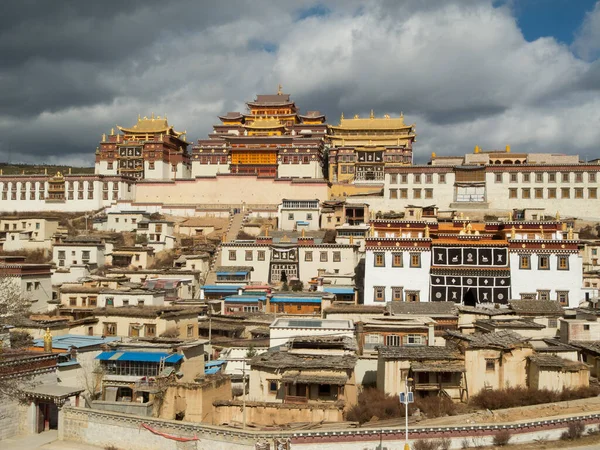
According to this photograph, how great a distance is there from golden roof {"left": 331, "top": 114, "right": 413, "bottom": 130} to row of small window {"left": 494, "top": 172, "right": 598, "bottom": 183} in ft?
55.2

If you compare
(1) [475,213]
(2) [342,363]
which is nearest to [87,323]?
(2) [342,363]

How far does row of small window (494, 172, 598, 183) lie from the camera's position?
67812 millimetres

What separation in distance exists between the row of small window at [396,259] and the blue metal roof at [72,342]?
18.5 m

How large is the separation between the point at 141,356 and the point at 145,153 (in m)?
59.0

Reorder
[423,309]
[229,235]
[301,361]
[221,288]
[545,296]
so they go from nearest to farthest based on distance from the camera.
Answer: [301,361] < [423,309] < [545,296] < [221,288] < [229,235]

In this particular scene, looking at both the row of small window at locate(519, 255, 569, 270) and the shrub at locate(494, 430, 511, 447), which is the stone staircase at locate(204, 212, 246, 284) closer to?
the row of small window at locate(519, 255, 569, 270)

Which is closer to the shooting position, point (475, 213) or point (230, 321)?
point (230, 321)

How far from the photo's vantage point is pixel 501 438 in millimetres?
21172

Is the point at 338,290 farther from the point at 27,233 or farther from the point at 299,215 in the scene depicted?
the point at 27,233

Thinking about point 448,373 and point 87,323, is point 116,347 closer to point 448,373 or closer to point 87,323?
point 87,323

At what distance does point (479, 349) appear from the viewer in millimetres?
26328

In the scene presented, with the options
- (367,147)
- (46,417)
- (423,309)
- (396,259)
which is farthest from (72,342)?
(367,147)

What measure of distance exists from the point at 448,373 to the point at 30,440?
51.5 ft

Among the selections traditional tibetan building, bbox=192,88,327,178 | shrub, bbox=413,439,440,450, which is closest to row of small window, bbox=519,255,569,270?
shrub, bbox=413,439,440,450
